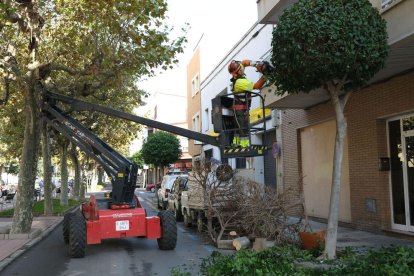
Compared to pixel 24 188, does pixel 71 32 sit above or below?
above

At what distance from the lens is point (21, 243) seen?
11938mm

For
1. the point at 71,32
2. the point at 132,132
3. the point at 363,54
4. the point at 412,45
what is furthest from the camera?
the point at 132,132

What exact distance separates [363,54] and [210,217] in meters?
5.56

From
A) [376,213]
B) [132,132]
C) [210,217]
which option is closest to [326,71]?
[210,217]

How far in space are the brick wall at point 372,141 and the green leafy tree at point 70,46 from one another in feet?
19.3

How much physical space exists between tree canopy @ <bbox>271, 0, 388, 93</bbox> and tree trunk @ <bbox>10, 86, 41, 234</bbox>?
8166 mm

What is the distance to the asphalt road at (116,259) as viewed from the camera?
8617mm

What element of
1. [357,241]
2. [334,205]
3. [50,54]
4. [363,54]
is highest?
[50,54]

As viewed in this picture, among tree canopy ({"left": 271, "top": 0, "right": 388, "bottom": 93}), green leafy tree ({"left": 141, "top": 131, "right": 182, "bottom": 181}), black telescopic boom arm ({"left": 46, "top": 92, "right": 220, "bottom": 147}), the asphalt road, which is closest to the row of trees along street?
tree canopy ({"left": 271, "top": 0, "right": 388, "bottom": 93})

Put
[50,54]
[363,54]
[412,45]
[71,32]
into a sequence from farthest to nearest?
[50,54] < [71,32] < [412,45] < [363,54]

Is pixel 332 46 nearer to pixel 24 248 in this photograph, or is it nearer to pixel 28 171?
pixel 24 248

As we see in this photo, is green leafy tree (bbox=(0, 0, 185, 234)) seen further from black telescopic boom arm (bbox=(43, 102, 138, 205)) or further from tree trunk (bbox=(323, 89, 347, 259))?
tree trunk (bbox=(323, 89, 347, 259))

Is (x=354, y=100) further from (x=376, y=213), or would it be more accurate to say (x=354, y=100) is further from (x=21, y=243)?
(x=21, y=243)

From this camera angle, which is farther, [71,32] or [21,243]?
[71,32]
